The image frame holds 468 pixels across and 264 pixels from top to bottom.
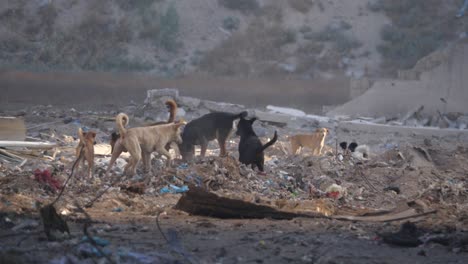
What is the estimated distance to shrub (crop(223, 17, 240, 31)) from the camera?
40969mm

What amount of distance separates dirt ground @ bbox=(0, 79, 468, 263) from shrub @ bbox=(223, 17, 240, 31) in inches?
974

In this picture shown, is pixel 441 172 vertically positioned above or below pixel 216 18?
below

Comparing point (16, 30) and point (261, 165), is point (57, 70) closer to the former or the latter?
point (16, 30)

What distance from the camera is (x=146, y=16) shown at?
4034cm

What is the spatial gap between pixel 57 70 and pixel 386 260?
93.4ft

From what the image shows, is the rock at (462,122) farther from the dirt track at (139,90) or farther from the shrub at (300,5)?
the shrub at (300,5)

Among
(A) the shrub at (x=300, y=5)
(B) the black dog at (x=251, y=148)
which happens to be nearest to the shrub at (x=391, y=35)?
(A) the shrub at (x=300, y=5)

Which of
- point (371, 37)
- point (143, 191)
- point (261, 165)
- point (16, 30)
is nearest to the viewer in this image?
point (143, 191)

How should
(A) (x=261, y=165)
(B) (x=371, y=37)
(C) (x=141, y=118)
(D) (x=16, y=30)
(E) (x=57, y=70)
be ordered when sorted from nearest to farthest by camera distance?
(A) (x=261, y=165) → (C) (x=141, y=118) → (E) (x=57, y=70) → (D) (x=16, y=30) → (B) (x=371, y=37)

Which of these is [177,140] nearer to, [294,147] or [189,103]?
[294,147]

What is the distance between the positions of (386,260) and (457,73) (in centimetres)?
1788

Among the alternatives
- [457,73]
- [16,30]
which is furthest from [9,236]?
[16,30]

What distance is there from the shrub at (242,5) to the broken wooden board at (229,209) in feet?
112

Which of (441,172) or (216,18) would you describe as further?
(216,18)
